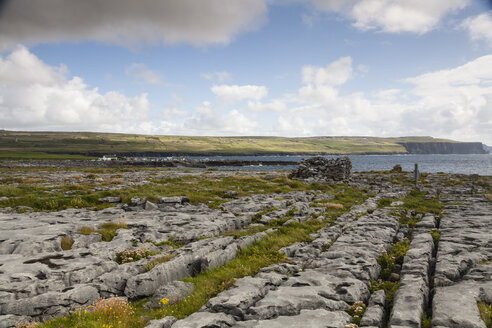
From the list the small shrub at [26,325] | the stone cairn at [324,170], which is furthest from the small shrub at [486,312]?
the stone cairn at [324,170]

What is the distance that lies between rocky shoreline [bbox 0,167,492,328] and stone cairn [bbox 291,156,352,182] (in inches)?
1147

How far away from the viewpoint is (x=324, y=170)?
51656mm

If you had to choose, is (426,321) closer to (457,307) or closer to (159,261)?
(457,307)

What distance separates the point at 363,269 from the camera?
11258 millimetres

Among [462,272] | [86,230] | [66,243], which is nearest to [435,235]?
[462,272]

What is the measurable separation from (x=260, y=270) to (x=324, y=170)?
139ft

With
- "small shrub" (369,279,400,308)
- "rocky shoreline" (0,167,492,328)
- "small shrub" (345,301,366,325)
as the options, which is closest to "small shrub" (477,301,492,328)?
"rocky shoreline" (0,167,492,328)

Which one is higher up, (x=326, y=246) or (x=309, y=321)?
(x=309, y=321)

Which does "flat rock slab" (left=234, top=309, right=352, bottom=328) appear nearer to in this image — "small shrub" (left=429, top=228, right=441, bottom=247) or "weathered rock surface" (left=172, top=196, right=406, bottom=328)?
"weathered rock surface" (left=172, top=196, right=406, bottom=328)

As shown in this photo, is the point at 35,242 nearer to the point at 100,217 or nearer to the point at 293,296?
the point at 100,217

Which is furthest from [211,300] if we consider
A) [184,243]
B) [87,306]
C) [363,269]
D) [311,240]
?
[311,240]

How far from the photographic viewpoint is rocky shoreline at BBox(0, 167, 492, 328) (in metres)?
8.11

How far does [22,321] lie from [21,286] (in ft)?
5.62

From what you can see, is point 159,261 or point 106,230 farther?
point 106,230
